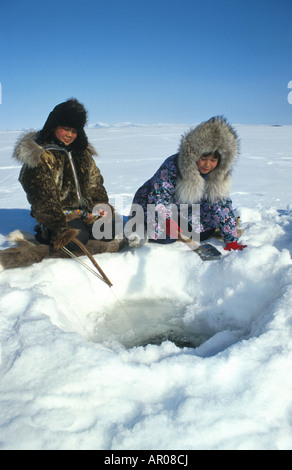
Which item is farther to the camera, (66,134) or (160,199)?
(160,199)

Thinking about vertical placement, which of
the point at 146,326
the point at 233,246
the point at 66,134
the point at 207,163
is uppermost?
the point at 66,134

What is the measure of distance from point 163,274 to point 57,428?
1498 millimetres

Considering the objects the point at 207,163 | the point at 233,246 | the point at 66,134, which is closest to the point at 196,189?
the point at 207,163

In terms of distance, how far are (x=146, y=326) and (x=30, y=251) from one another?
40.9 inches

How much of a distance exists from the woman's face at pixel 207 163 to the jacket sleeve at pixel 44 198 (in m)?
1.13

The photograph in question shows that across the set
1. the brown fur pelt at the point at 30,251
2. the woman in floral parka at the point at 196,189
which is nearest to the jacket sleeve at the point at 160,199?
the woman in floral parka at the point at 196,189

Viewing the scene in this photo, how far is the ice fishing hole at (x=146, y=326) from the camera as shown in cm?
194

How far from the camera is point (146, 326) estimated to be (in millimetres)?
2082

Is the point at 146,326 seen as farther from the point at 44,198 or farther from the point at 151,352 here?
the point at 44,198

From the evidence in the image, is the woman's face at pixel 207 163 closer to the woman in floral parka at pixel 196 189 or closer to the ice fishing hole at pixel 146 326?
the woman in floral parka at pixel 196 189

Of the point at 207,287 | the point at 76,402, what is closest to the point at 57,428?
the point at 76,402

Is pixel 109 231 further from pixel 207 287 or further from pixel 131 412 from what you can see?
pixel 131 412

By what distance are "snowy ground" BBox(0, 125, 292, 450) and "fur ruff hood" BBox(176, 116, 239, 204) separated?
20.0 inches

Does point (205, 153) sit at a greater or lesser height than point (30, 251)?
greater
